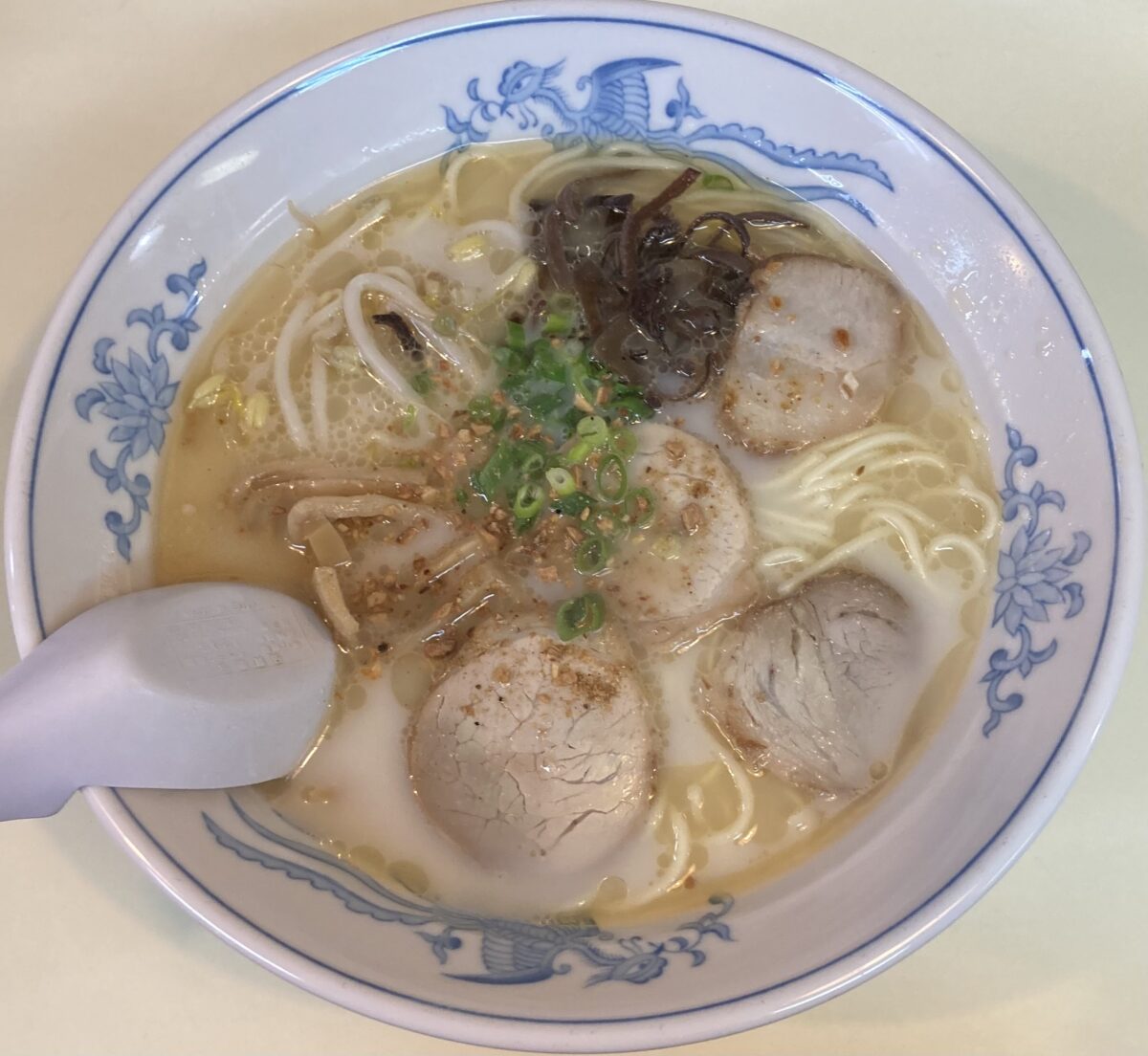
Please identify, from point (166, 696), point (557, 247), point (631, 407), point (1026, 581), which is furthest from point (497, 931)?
point (557, 247)

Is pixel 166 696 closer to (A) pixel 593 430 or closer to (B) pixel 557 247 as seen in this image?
(A) pixel 593 430

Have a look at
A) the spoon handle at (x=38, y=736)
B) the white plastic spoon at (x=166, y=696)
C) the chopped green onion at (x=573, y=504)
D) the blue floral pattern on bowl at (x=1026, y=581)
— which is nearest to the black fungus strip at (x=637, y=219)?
the chopped green onion at (x=573, y=504)

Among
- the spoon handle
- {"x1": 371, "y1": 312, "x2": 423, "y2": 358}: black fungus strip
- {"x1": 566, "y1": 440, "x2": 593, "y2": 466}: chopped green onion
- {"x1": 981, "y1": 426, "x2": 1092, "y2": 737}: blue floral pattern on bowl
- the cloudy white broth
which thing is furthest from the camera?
{"x1": 371, "y1": 312, "x2": 423, "y2": 358}: black fungus strip

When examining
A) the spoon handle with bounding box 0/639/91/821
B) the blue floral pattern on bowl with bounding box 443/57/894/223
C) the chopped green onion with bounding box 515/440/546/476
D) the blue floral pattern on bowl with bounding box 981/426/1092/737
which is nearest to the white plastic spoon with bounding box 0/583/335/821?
the spoon handle with bounding box 0/639/91/821

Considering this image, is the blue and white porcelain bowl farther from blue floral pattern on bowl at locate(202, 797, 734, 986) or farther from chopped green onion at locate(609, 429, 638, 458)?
chopped green onion at locate(609, 429, 638, 458)

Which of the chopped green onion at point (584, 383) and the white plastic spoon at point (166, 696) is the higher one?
the chopped green onion at point (584, 383)

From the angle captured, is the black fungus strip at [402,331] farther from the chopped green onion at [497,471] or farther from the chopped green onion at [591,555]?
the chopped green onion at [591,555]

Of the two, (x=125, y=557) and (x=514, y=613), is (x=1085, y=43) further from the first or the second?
(x=125, y=557)
